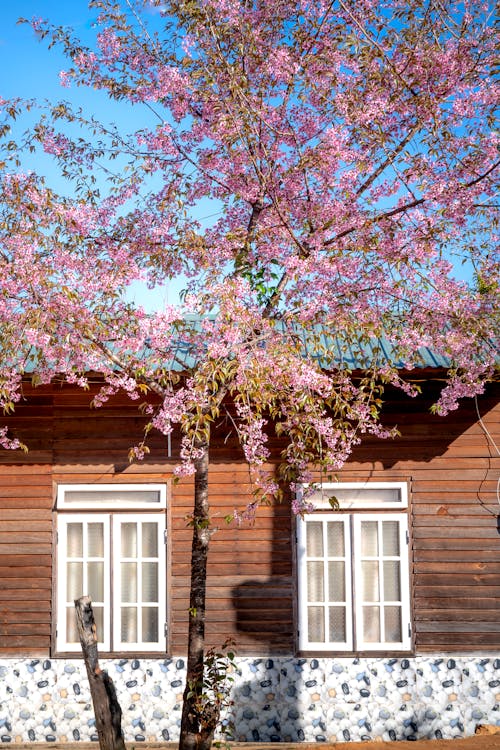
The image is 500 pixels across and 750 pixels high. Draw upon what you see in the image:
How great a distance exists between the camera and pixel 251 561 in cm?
852

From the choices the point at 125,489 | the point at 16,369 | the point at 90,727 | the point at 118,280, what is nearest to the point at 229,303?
the point at 118,280

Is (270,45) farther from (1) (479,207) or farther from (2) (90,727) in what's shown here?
(2) (90,727)

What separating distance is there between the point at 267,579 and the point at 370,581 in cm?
100

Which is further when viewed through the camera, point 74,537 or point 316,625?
point 74,537

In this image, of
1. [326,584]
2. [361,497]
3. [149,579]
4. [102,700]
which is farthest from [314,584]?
[102,700]

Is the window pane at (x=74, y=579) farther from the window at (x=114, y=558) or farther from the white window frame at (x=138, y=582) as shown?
the white window frame at (x=138, y=582)

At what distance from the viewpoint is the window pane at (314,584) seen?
337 inches

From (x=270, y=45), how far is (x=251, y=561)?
180 inches

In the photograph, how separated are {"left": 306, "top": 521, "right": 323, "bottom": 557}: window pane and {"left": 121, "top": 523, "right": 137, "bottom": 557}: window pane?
166 cm

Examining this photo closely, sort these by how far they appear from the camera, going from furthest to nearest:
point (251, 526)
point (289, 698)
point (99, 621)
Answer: point (99, 621) → point (251, 526) → point (289, 698)

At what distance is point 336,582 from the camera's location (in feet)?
28.2

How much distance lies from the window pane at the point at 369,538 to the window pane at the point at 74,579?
271 centimetres

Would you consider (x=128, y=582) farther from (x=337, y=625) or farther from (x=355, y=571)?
(x=355, y=571)

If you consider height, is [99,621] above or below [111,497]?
below
